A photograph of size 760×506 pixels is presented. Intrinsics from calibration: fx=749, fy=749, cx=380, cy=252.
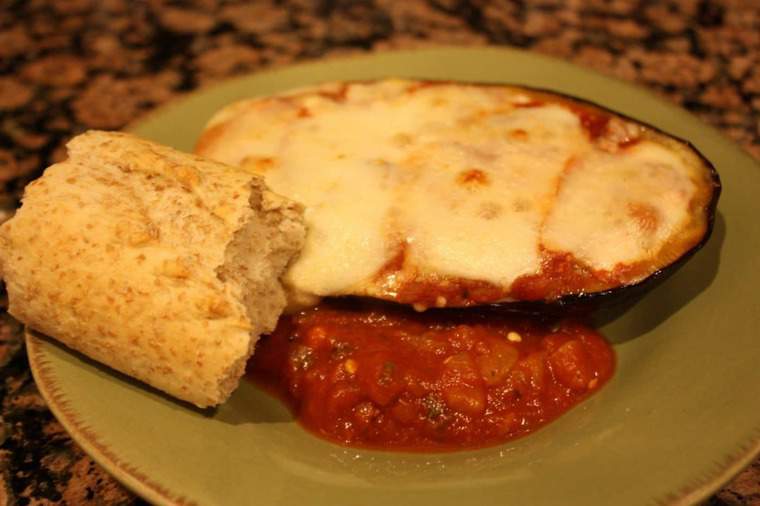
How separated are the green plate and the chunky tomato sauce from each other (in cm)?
6

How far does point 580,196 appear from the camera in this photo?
6.72 ft

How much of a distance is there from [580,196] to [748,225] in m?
0.56

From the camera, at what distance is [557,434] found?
1821mm

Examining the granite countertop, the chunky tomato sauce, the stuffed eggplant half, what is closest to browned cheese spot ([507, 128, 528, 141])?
the stuffed eggplant half

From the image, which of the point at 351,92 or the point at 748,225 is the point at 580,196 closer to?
the point at 748,225

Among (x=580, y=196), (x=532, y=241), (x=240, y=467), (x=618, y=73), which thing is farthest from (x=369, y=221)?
(x=618, y=73)

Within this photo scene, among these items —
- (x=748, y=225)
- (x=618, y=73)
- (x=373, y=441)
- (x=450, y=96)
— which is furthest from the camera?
(x=618, y=73)

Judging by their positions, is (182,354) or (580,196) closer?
(182,354)

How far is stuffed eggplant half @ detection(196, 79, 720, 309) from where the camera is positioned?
76.9 inches

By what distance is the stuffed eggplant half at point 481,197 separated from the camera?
6.41ft

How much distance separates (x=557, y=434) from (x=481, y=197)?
654 millimetres

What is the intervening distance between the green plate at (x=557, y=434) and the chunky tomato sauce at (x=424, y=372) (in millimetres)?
57

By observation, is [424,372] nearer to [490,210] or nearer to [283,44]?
[490,210]

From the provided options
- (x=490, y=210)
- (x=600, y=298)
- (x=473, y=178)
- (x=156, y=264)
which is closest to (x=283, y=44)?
(x=473, y=178)
